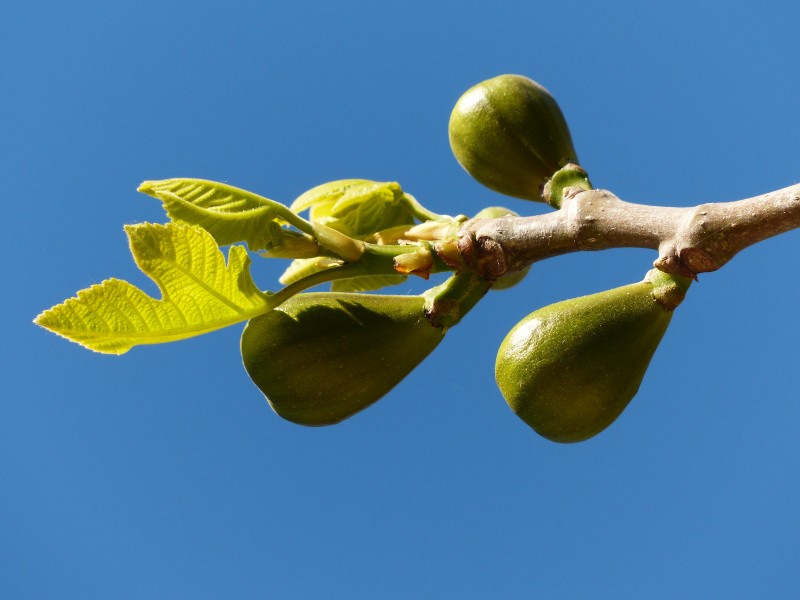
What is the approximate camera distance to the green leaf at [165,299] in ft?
6.88

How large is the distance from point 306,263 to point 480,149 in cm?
75

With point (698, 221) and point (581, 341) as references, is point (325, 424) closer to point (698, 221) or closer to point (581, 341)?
point (581, 341)

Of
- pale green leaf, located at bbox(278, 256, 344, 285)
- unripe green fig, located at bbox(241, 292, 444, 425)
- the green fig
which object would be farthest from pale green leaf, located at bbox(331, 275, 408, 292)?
the green fig

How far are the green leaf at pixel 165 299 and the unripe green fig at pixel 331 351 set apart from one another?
0.50 ft

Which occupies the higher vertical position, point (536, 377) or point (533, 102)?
point (533, 102)

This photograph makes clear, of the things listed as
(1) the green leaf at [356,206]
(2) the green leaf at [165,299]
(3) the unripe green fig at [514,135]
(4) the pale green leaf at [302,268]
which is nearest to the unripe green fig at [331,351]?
(2) the green leaf at [165,299]

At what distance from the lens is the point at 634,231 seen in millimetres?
2109

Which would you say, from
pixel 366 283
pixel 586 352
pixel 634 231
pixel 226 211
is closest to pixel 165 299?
pixel 226 211

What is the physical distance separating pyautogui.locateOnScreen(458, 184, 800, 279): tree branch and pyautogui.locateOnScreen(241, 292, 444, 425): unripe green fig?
313mm

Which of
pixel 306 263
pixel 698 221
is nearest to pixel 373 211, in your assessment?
pixel 306 263

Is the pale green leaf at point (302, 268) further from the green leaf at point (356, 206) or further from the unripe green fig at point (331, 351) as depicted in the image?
the unripe green fig at point (331, 351)

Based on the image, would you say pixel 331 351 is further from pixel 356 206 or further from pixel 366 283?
pixel 356 206

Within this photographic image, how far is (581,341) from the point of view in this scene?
7.25 feet

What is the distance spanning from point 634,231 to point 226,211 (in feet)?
3.75
